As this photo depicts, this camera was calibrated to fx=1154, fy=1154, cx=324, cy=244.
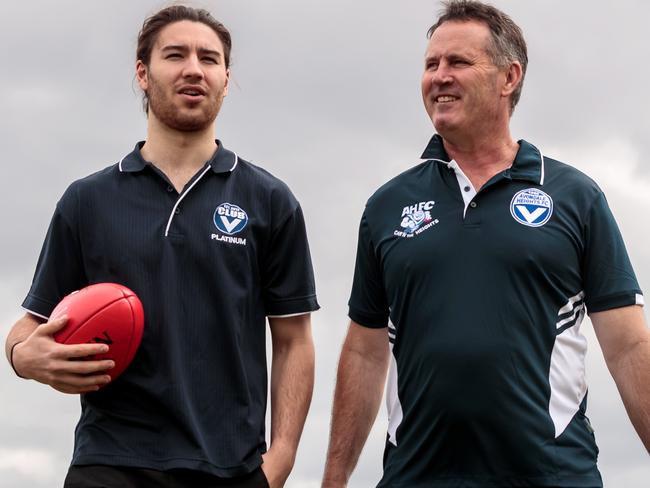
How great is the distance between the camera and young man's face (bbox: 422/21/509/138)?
22.5 feet

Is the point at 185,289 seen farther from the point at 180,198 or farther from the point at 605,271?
the point at 605,271

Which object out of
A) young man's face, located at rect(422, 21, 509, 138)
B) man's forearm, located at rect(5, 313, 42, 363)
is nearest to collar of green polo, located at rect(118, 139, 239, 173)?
man's forearm, located at rect(5, 313, 42, 363)

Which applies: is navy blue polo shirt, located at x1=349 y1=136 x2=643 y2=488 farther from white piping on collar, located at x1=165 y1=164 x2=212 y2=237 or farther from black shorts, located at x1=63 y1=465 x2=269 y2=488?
white piping on collar, located at x1=165 y1=164 x2=212 y2=237

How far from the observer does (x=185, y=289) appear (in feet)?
22.1

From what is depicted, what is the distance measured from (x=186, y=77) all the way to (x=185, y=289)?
130 centimetres

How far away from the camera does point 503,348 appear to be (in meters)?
6.30

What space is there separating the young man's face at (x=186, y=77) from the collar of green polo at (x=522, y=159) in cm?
134

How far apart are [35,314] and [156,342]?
2.98 feet

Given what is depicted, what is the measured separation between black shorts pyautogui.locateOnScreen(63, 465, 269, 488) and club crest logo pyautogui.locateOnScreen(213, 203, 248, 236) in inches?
56.5

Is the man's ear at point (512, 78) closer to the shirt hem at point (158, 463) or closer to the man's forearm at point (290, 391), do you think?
the man's forearm at point (290, 391)

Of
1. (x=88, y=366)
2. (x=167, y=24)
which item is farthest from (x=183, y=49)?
(x=88, y=366)

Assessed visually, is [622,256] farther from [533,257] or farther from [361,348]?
[361,348]

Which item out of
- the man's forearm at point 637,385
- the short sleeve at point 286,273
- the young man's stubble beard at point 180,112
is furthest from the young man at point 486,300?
the young man's stubble beard at point 180,112

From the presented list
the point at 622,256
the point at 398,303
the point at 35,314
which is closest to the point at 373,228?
the point at 398,303
